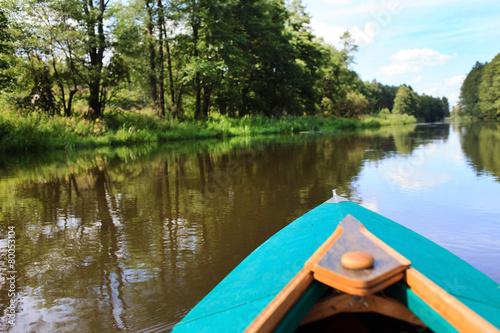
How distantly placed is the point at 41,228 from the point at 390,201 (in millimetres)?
4747

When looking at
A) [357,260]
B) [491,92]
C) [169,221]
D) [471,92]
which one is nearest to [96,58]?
[169,221]

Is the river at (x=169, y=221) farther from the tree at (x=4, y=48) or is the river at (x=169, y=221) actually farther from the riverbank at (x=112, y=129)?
the tree at (x=4, y=48)

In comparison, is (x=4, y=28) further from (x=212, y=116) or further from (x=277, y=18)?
(x=277, y=18)

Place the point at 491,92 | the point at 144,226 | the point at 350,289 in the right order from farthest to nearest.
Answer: the point at 491,92, the point at 144,226, the point at 350,289

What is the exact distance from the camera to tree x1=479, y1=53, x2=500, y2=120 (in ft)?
176

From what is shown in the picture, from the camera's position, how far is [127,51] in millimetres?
18531

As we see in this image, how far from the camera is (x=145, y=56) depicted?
19578mm

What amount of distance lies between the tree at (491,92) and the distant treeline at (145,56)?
38279mm

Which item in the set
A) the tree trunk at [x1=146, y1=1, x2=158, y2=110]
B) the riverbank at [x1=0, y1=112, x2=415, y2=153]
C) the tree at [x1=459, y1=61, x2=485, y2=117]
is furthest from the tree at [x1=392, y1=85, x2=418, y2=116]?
the tree trunk at [x1=146, y1=1, x2=158, y2=110]

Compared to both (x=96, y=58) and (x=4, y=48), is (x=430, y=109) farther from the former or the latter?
(x=4, y=48)

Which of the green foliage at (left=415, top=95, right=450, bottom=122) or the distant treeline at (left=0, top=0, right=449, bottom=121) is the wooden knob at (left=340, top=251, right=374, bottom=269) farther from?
the green foliage at (left=415, top=95, right=450, bottom=122)

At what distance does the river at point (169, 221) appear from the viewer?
273cm

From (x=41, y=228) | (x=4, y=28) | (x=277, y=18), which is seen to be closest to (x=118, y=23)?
(x=4, y=28)

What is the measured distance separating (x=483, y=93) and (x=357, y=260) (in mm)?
71532
